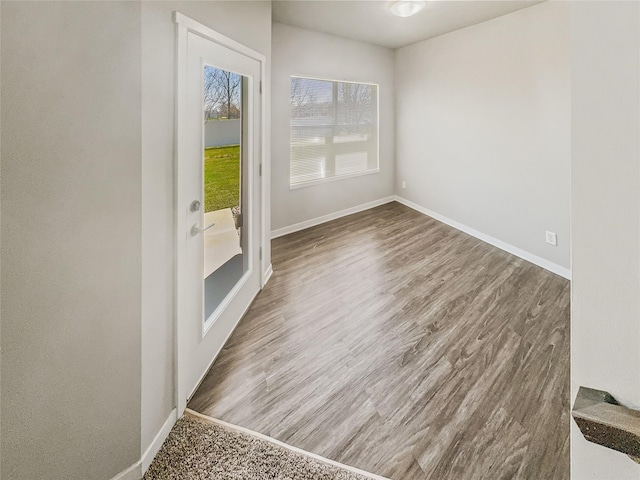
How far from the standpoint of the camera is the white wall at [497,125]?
368 cm

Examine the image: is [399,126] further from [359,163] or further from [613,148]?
[613,148]

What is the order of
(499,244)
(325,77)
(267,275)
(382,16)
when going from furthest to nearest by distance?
(325,77), (499,244), (382,16), (267,275)

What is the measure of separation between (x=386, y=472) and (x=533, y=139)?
3.72m

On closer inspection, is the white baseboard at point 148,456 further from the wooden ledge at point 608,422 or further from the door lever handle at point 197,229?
the wooden ledge at point 608,422

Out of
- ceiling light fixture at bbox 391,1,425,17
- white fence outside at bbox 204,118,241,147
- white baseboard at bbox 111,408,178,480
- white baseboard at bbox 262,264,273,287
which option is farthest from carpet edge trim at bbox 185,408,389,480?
ceiling light fixture at bbox 391,1,425,17

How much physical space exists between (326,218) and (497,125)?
8.43 feet

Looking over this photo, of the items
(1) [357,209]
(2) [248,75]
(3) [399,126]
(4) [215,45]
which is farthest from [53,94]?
(3) [399,126]

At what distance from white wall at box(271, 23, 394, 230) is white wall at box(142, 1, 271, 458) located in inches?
115

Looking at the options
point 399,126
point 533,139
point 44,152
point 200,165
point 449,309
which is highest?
point 399,126

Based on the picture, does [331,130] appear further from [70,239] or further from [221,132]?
[70,239]

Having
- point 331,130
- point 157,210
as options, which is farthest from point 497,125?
point 157,210

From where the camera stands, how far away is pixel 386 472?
5.13ft

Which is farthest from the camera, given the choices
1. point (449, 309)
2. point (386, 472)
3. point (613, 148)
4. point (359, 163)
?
point (359, 163)

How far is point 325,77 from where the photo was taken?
17.0 feet
